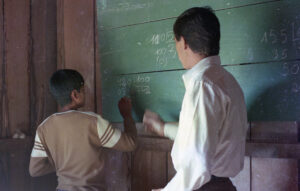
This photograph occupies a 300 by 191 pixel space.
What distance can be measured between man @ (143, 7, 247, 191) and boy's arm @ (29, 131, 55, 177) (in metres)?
0.92

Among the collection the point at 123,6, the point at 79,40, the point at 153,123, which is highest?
the point at 123,6

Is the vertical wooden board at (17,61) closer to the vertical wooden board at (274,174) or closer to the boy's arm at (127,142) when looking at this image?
the boy's arm at (127,142)

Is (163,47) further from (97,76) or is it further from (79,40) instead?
(79,40)

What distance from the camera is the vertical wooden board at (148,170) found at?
218cm

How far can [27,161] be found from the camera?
98.0 inches

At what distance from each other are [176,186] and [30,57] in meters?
1.87

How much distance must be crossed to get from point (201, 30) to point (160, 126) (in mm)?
718

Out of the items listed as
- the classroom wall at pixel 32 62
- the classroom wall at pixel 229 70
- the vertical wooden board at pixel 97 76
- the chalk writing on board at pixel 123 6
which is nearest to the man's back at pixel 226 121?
the classroom wall at pixel 229 70

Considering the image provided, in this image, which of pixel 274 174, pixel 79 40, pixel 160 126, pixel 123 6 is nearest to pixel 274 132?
pixel 274 174

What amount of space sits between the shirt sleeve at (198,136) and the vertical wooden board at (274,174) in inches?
30.1

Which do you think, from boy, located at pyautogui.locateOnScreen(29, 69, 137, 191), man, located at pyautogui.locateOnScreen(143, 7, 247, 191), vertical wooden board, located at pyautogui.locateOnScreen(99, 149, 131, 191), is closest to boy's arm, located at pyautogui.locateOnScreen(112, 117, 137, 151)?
boy, located at pyautogui.locateOnScreen(29, 69, 137, 191)

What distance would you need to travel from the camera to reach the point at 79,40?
2559 millimetres

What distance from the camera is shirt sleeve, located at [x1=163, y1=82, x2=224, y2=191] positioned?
112 cm

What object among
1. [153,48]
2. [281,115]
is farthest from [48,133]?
[281,115]
